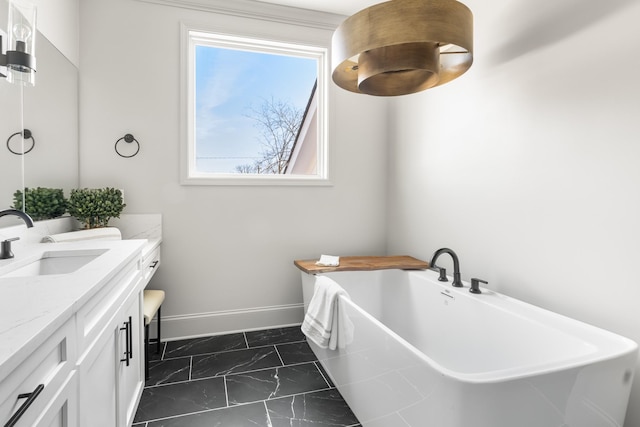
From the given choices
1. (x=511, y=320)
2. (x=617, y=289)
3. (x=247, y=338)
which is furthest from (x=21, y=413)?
(x=247, y=338)

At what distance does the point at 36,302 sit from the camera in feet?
2.82

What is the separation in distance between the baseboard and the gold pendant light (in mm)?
2024

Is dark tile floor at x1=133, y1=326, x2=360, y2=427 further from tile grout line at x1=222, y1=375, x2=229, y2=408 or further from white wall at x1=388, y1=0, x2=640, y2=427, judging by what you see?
white wall at x1=388, y1=0, x2=640, y2=427

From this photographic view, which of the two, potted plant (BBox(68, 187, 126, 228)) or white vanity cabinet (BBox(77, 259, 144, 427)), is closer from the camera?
white vanity cabinet (BBox(77, 259, 144, 427))

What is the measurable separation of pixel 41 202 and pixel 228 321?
62.8 inches

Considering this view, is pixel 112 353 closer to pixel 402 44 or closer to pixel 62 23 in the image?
pixel 402 44

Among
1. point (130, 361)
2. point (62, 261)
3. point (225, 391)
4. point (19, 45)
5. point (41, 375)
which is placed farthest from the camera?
point (225, 391)

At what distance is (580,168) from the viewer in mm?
1594

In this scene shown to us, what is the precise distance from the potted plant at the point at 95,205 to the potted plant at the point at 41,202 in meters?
0.07

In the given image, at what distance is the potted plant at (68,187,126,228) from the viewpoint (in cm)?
223

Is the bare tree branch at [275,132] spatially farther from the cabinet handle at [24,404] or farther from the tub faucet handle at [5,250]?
the cabinet handle at [24,404]

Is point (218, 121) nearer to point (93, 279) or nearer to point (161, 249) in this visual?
point (161, 249)

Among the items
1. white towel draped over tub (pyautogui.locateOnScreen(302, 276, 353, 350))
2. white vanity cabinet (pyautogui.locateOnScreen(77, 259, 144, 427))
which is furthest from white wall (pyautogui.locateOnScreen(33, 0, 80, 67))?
white towel draped over tub (pyautogui.locateOnScreen(302, 276, 353, 350))

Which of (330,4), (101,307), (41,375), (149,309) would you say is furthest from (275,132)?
(41,375)
